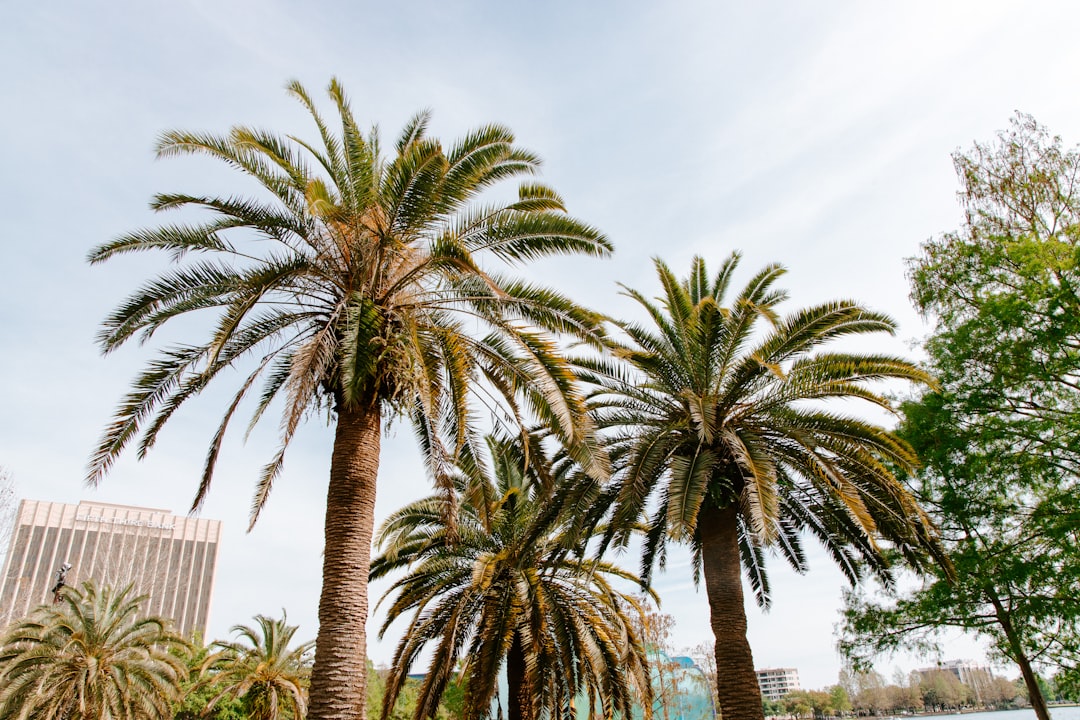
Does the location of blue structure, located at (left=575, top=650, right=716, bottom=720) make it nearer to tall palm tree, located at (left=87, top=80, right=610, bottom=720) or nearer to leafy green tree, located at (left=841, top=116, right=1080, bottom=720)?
leafy green tree, located at (left=841, top=116, right=1080, bottom=720)

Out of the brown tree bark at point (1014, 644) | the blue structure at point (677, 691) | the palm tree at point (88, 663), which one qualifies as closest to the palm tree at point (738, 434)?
the brown tree bark at point (1014, 644)

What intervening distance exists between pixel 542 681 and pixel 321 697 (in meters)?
8.02

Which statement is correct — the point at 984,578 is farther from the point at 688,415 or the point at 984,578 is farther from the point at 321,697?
the point at 321,697

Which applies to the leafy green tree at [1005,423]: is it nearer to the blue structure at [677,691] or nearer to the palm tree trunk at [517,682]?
the palm tree trunk at [517,682]

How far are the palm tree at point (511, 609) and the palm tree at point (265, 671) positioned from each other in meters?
13.8

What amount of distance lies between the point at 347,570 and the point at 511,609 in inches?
304

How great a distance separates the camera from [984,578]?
1545 cm

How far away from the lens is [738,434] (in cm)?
1220

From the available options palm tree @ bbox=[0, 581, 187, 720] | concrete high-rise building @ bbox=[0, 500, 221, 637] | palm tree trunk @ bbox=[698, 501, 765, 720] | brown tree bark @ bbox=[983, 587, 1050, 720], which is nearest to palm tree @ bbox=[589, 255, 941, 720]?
palm tree trunk @ bbox=[698, 501, 765, 720]

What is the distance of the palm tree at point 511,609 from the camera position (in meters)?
14.4

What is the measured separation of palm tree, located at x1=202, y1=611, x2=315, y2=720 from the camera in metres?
27.0

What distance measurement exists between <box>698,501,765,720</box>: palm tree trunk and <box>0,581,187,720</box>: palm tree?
19.5 meters

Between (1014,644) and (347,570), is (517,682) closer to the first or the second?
(347,570)

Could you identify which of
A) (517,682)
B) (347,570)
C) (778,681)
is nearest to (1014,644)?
(517,682)
